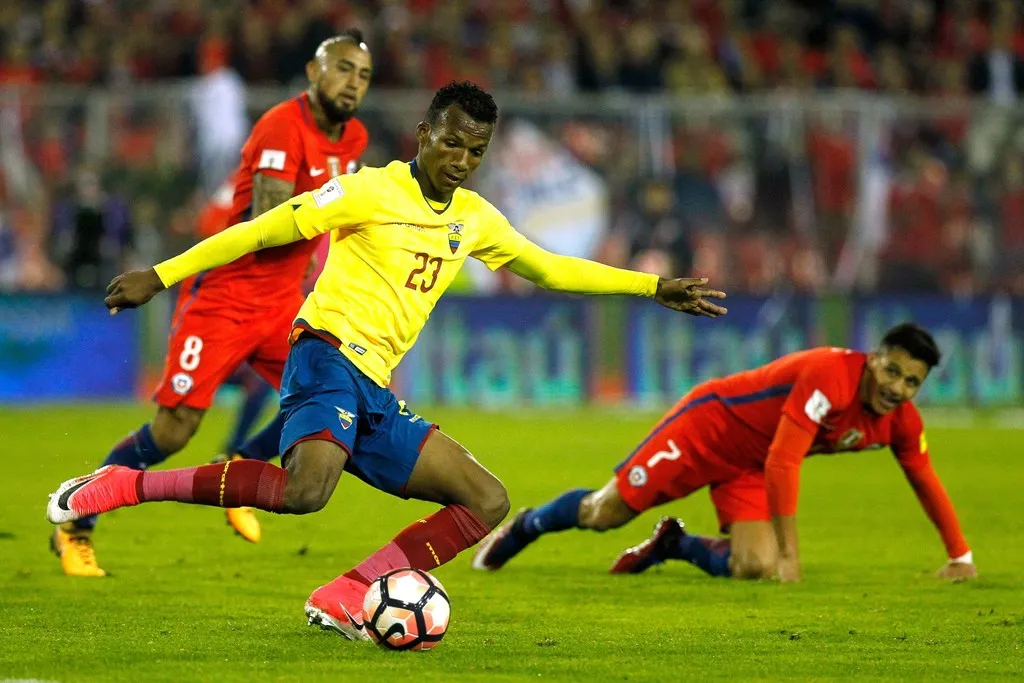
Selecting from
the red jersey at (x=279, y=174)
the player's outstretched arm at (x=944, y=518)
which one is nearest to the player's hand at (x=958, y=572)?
the player's outstretched arm at (x=944, y=518)

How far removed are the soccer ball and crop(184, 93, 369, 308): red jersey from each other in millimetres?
2841

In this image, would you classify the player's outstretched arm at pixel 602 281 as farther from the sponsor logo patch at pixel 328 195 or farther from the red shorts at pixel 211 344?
the red shorts at pixel 211 344

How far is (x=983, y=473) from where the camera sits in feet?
44.1

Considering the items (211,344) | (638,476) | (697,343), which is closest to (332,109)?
(211,344)

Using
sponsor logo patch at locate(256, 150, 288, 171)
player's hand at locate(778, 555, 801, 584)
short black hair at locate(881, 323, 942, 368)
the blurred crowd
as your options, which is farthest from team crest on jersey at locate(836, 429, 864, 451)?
the blurred crowd

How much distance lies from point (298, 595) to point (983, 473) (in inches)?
298

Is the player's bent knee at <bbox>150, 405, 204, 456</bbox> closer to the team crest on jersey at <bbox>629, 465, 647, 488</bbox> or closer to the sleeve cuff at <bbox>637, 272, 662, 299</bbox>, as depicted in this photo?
the team crest on jersey at <bbox>629, 465, 647, 488</bbox>

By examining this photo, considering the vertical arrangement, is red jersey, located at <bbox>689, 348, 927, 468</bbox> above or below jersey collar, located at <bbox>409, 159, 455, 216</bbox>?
below

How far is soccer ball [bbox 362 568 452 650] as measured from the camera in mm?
6016

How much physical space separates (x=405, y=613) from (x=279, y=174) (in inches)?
116

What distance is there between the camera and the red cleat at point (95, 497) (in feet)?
20.2

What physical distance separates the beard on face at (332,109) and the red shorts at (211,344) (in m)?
0.96

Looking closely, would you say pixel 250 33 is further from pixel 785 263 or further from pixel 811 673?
pixel 811 673

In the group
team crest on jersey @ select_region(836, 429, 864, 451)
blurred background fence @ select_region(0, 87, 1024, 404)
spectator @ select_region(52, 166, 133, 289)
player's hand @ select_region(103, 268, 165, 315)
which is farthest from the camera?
blurred background fence @ select_region(0, 87, 1024, 404)
